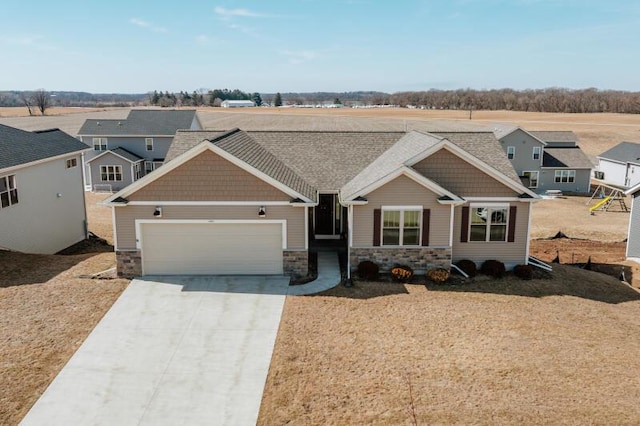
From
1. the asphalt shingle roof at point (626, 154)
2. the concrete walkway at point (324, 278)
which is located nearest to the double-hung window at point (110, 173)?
the concrete walkway at point (324, 278)

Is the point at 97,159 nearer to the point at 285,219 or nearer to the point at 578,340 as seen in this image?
the point at 285,219

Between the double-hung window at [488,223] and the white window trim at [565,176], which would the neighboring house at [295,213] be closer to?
the double-hung window at [488,223]

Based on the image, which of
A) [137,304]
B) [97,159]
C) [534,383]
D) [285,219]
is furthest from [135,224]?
[97,159]

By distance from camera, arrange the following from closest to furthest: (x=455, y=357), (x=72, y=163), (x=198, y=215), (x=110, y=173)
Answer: (x=455, y=357) → (x=198, y=215) → (x=72, y=163) → (x=110, y=173)

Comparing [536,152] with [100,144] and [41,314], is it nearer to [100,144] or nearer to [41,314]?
[100,144]

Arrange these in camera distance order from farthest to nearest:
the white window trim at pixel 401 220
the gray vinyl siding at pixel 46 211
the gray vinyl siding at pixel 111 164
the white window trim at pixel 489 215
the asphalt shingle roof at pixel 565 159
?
the asphalt shingle roof at pixel 565 159 → the gray vinyl siding at pixel 111 164 → the gray vinyl siding at pixel 46 211 → the white window trim at pixel 489 215 → the white window trim at pixel 401 220

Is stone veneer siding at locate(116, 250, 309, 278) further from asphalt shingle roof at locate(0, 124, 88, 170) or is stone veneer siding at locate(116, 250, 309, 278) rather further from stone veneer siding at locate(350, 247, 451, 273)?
asphalt shingle roof at locate(0, 124, 88, 170)

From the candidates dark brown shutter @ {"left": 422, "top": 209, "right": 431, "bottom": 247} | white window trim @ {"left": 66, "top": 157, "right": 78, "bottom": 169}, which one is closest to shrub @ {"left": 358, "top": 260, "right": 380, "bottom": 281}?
dark brown shutter @ {"left": 422, "top": 209, "right": 431, "bottom": 247}

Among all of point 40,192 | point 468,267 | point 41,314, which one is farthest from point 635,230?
point 40,192
